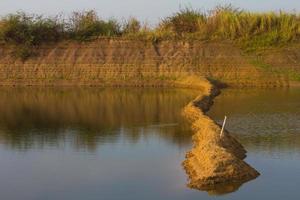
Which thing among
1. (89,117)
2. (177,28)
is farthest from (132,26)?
(89,117)

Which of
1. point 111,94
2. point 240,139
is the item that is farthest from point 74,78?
point 240,139

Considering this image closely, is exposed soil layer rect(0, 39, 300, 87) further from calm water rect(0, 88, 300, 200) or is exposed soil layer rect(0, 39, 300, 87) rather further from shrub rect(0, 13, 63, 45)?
calm water rect(0, 88, 300, 200)

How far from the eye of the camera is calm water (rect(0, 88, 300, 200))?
11.1 metres

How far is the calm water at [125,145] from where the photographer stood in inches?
435

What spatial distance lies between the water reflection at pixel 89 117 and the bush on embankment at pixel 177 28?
7.04 metres

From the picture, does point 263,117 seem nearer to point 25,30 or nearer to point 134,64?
point 134,64

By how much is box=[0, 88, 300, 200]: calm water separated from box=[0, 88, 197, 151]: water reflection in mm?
31

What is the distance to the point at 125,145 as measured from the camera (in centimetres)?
1516

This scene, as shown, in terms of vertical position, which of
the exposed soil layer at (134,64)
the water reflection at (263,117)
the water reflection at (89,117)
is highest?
the exposed soil layer at (134,64)

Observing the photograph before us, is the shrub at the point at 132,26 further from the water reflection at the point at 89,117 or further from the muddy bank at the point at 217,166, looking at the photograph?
the muddy bank at the point at 217,166

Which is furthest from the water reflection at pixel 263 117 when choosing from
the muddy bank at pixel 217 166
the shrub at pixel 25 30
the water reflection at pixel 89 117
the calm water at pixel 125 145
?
the shrub at pixel 25 30

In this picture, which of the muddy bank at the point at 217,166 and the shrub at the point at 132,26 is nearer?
the muddy bank at the point at 217,166

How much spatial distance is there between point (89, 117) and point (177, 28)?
17758 mm

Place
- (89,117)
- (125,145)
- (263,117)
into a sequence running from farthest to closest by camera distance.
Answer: (89,117)
(263,117)
(125,145)
